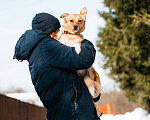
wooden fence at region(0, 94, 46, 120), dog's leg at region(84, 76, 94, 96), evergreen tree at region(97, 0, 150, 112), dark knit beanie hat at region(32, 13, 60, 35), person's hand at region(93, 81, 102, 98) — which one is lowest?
evergreen tree at region(97, 0, 150, 112)

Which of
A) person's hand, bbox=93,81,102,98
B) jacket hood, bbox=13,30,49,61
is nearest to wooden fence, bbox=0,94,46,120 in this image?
person's hand, bbox=93,81,102,98

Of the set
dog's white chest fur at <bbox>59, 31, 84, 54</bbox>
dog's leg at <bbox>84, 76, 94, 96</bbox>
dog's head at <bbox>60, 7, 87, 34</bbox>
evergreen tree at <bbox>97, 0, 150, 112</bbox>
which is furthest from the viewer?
evergreen tree at <bbox>97, 0, 150, 112</bbox>

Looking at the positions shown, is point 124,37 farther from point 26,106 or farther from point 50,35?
point 50,35

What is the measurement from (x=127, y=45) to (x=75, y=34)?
17163 mm

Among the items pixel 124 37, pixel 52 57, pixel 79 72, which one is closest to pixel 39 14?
pixel 52 57

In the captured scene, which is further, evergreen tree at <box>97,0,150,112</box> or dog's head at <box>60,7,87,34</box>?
evergreen tree at <box>97,0,150,112</box>

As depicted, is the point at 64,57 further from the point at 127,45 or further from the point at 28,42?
the point at 127,45

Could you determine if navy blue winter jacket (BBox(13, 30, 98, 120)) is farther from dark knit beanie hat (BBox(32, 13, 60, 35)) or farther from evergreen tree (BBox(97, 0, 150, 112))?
evergreen tree (BBox(97, 0, 150, 112))

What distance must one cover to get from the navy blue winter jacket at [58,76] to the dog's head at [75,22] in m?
0.83

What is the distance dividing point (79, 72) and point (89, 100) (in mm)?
368

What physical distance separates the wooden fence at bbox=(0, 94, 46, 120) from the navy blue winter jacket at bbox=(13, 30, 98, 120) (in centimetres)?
332

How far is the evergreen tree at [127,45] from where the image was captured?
1884 centimetres

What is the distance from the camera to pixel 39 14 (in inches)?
124

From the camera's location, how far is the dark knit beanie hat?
3.11m
